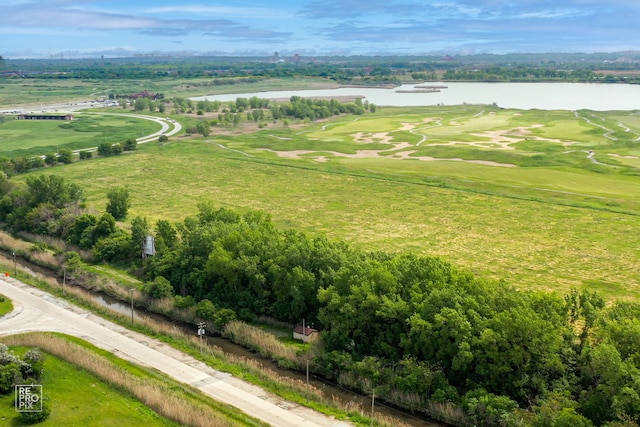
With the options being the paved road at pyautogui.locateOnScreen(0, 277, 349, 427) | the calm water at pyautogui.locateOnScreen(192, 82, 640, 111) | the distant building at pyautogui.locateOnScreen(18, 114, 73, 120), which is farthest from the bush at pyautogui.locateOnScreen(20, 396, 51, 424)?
the calm water at pyautogui.locateOnScreen(192, 82, 640, 111)

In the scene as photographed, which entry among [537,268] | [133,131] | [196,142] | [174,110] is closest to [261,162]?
[196,142]

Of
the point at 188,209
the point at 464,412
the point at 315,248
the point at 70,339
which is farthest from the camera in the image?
the point at 188,209

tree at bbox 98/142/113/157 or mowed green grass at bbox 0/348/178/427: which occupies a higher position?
tree at bbox 98/142/113/157

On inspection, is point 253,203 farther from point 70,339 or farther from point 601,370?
point 601,370

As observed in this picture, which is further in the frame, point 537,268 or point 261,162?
point 261,162

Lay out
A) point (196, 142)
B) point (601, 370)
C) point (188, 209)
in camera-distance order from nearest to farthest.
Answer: point (601, 370) < point (188, 209) < point (196, 142)

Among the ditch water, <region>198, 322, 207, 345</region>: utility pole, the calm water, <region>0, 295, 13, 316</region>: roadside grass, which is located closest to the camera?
the ditch water

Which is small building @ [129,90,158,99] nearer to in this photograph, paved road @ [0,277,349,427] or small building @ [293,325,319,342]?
paved road @ [0,277,349,427]
